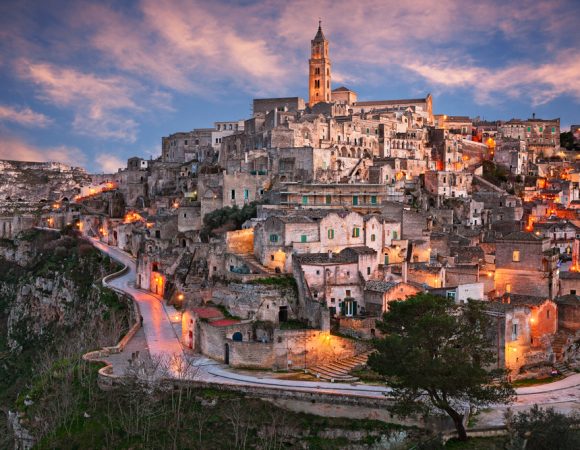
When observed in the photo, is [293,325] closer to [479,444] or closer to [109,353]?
[109,353]

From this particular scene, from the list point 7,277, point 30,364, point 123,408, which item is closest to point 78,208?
point 7,277

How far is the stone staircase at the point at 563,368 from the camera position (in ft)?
110

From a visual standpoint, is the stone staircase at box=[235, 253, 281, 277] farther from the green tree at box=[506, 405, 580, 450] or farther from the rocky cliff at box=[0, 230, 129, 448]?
the green tree at box=[506, 405, 580, 450]

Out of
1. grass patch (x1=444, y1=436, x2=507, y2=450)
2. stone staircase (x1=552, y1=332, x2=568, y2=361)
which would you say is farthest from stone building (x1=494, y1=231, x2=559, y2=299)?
grass patch (x1=444, y1=436, x2=507, y2=450)

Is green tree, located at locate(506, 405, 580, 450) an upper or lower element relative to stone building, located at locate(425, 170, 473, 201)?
lower

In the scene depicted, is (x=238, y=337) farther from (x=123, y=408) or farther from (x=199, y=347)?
(x=123, y=408)

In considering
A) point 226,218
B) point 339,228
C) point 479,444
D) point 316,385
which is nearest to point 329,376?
point 316,385

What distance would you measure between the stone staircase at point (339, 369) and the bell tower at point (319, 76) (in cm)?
7613

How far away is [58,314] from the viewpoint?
5616 centimetres

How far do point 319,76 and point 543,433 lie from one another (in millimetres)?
91209

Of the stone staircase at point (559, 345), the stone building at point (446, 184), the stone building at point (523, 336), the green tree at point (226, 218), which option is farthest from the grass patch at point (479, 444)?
the stone building at point (446, 184)

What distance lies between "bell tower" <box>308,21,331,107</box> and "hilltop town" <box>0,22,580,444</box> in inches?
16.6

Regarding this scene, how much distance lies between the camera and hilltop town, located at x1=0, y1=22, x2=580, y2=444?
34906 millimetres

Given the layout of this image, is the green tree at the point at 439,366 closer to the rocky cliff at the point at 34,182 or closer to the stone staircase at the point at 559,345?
the stone staircase at the point at 559,345
